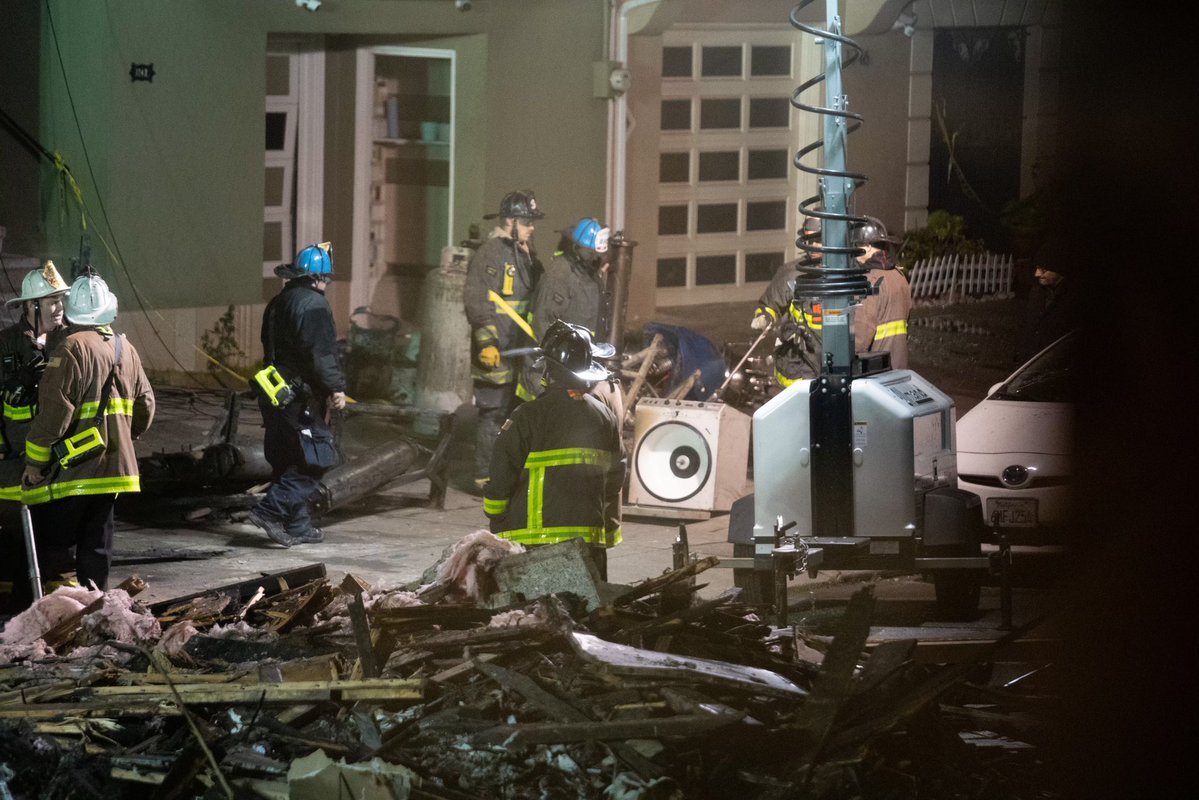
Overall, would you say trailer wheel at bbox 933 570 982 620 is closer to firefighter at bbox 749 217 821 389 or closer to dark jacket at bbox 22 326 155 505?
firefighter at bbox 749 217 821 389

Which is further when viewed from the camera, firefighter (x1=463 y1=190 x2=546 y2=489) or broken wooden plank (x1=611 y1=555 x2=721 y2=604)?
firefighter (x1=463 y1=190 x2=546 y2=489)

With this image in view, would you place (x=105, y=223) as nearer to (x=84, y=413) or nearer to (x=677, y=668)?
(x=84, y=413)

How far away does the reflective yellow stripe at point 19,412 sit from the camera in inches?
337

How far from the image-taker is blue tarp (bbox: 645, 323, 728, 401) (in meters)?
12.9

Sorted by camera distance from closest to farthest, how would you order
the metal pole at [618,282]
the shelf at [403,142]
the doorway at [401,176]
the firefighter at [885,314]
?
the firefighter at [885,314]
the metal pole at [618,282]
the doorway at [401,176]
the shelf at [403,142]

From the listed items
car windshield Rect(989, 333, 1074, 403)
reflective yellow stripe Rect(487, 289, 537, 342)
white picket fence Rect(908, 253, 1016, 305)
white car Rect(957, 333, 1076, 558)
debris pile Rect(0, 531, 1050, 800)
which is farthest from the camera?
white picket fence Rect(908, 253, 1016, 305)

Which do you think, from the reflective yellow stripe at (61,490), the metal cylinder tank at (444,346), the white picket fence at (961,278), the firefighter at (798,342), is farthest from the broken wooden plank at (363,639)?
the white picket fence at (961,278)

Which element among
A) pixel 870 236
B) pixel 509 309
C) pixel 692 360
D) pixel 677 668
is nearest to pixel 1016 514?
A: pixel 870 236

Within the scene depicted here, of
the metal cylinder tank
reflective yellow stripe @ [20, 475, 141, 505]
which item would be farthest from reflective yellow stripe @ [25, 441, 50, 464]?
the metal cylinder tank

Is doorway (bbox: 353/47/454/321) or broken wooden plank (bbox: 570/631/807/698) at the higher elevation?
doorway (bbox: 353/47/454/321)

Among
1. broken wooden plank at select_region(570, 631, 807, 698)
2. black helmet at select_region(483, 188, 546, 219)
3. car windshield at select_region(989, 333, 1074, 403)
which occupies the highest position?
black helmet at select_region(483, 188, 546, 219)

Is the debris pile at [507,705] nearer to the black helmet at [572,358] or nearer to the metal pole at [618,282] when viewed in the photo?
the black helmet at [572,358]

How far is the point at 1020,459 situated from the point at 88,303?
17.5ft

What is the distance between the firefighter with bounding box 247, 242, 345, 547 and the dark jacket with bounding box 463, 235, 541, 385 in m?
1.52
